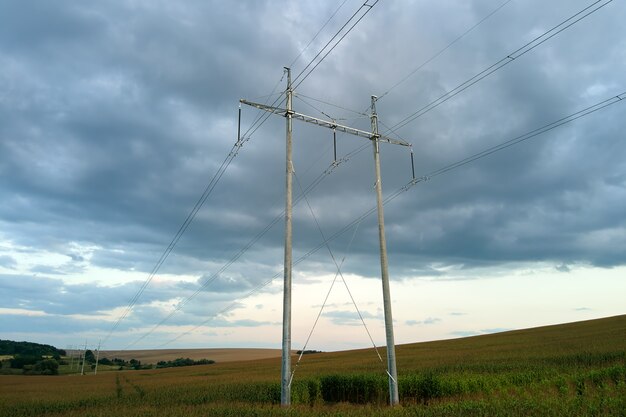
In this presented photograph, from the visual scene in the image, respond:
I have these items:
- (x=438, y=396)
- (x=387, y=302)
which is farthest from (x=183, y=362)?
(x=387, y=302)

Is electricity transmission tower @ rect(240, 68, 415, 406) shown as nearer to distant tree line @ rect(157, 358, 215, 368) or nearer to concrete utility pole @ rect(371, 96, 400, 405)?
concrete utility pole @ rect(371, 96, 400, 405)

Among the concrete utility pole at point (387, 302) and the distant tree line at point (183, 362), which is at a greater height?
the concrete utility pole at point (387, 302)

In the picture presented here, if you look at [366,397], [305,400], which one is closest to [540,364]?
[366,397]

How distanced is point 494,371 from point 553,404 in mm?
18890

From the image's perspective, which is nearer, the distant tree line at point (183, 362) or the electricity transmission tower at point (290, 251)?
the electricity transmission tower at point (290, 251)

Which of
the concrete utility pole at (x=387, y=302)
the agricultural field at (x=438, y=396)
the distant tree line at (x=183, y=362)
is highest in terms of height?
the concrete utility pole at (x=387, y=302)

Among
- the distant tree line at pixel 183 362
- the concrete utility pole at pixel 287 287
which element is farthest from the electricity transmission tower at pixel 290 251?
the distant tree line at pixel 183 362

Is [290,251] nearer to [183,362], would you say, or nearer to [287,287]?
[287,287]

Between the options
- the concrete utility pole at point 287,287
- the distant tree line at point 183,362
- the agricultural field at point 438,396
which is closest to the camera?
the agricultural field at point 438,396

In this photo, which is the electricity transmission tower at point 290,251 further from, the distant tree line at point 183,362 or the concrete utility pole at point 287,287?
the distant tree line at point 183,362

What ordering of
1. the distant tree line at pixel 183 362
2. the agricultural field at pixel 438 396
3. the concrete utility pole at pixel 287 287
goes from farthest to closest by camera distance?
the distant tree line at pixel 183 362
the concrete utility pole at pixel 287 287
the agricultural field at pixel 438 396

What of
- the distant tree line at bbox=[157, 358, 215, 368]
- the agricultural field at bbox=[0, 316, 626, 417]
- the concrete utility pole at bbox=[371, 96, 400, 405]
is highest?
the concrete utility pole at bbox=[371, 96, 400, 405]

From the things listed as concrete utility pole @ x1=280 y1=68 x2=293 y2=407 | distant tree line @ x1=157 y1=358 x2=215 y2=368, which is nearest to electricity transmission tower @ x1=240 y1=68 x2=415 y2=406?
concrete utility pole @ x1=280 y1=68 x2=293 y2=407

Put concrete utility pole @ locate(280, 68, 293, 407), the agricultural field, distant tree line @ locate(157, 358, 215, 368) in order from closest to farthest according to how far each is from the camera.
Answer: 1. the agricultural field
2. concrete utility pole @ locate(280, 68, 293, 407)
3. distant tree line @ locate(157, 358, 215, 368)
